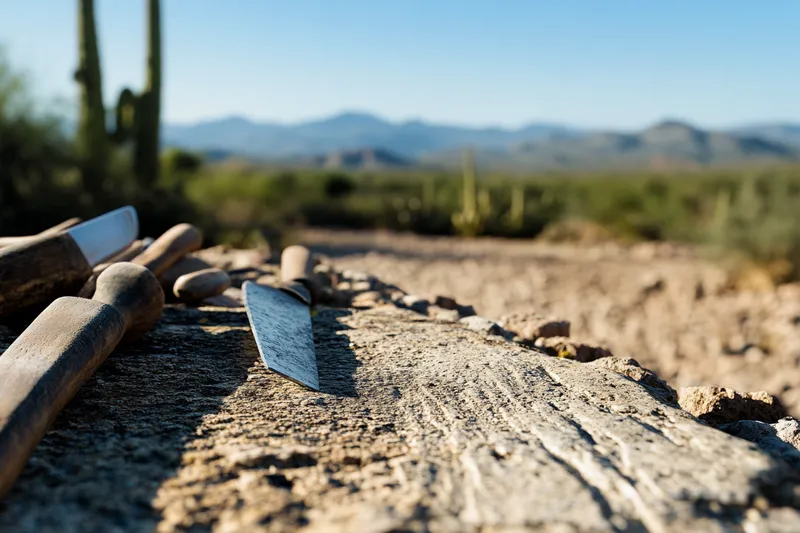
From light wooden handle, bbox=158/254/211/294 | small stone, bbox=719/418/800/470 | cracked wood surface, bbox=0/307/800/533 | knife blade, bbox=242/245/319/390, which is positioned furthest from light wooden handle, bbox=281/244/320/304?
small stone, bbox=719/418/800/470

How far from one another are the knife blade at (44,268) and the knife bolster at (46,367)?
0.49 meters

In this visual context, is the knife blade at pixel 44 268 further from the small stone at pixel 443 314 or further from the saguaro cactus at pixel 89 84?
the saguaro cactus at pixel 89 84

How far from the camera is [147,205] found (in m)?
7.93

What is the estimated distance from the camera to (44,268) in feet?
8.55

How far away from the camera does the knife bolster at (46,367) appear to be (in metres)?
1.55

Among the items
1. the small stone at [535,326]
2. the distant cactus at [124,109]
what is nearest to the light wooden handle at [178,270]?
the small stone at [535,326]

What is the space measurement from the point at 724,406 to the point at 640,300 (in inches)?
230

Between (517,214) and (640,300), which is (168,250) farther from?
(517,214)

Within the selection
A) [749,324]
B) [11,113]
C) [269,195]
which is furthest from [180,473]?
[269,195]

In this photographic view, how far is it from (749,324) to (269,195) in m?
11.0

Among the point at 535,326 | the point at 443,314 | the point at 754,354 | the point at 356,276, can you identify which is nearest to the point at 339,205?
the point at 754,354

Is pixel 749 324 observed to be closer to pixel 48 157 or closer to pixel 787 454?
pixel 787 454

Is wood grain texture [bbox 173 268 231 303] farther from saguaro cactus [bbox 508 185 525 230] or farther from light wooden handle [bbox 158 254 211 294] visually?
saguaro cactus [bbox 508 185 525 230]

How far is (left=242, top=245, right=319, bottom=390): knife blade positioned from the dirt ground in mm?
1060
